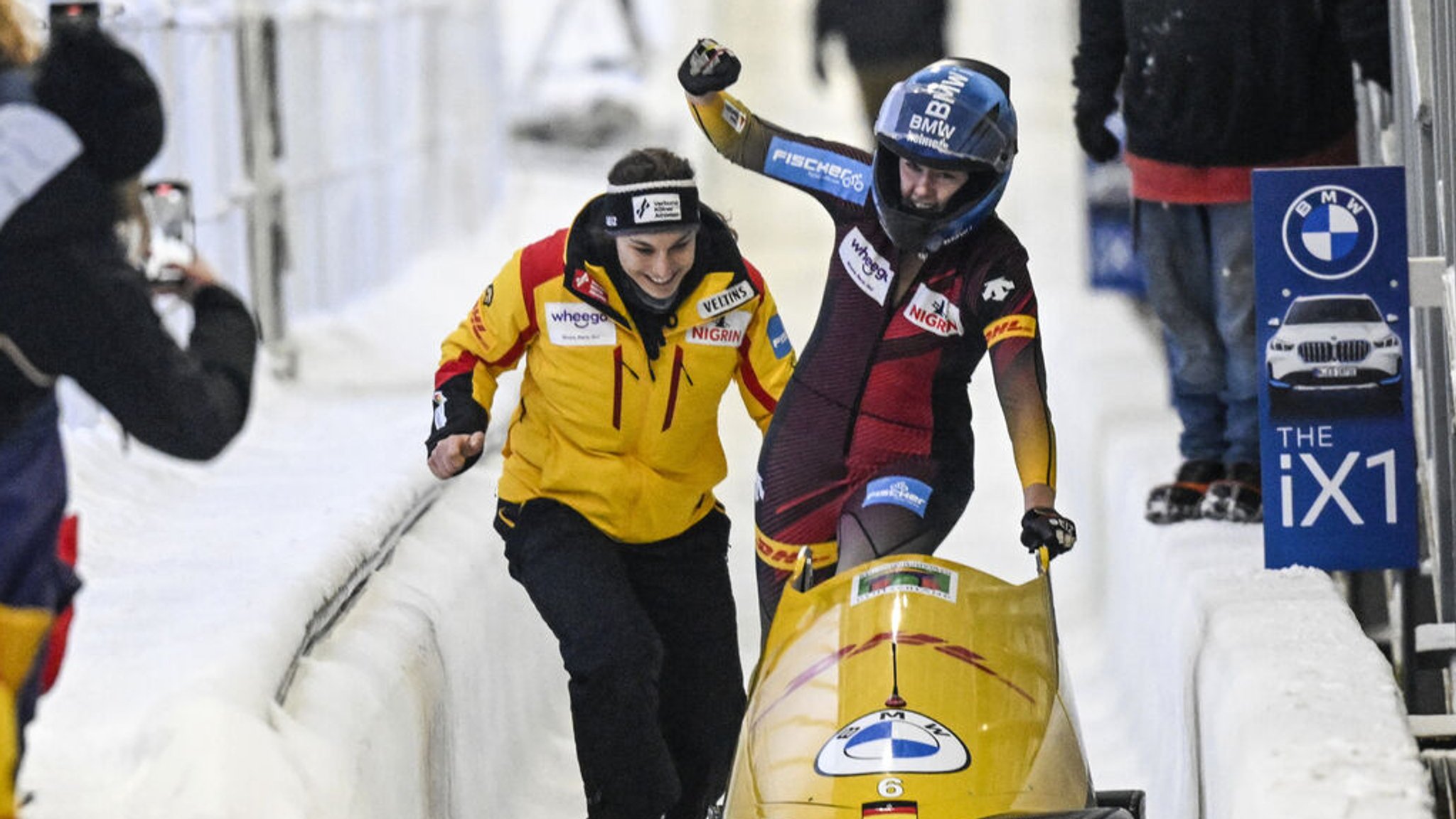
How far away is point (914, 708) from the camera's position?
139 inches

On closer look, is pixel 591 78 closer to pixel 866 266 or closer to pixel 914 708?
pixel 866 266

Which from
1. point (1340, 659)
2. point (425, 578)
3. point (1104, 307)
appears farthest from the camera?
point (1104, 307)

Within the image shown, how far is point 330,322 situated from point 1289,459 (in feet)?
18.2

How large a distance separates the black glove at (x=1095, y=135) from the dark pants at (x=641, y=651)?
1404 millimetres

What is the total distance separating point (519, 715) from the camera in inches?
→ 228

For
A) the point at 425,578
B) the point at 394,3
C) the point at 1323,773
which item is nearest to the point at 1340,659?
the point at 1323,773

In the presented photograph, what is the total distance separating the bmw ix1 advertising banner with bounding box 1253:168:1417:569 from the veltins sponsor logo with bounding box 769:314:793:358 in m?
0.91

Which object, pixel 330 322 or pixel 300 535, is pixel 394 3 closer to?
pixel 330 322

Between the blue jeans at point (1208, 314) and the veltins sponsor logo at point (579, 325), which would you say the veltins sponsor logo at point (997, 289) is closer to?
the veltins sponsor logo at point (579, 325)

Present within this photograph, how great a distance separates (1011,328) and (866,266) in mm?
355

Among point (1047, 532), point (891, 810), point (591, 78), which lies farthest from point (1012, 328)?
point (591, 78)

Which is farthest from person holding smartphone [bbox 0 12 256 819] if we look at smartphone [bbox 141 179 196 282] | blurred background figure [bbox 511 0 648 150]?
blurred background figure [bbox 511 0 648 150]

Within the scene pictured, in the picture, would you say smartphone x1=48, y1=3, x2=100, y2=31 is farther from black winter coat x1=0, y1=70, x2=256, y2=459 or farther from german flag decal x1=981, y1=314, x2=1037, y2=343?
german flag decal x1=981, y1=314, x2=1037, y2=343

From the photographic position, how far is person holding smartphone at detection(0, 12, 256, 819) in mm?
2936
